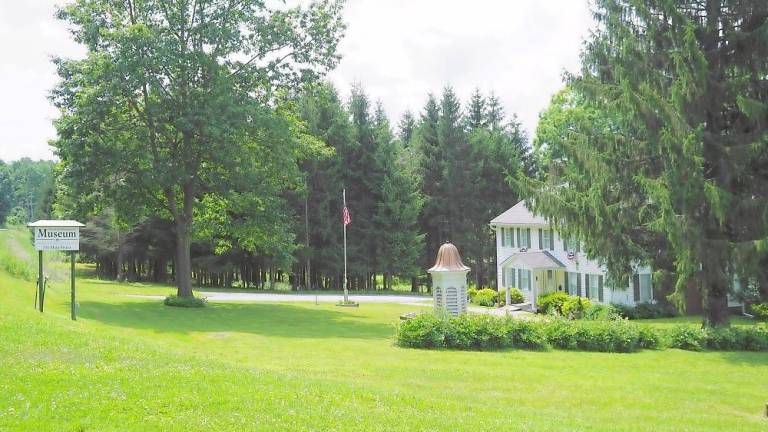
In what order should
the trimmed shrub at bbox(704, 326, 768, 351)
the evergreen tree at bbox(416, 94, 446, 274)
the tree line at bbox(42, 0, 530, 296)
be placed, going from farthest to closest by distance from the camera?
the evergreen tree at bbox(416, 94, 446, 274) < the tree line at bbox(42, 0, 530, 296) < the trimmed shrub at bbox(704, 326, 768, 351)

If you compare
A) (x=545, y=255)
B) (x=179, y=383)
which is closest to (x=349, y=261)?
(x=545, y=255)

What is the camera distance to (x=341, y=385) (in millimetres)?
11430

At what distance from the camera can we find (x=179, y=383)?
→ 33.2ft

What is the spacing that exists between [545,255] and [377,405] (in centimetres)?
3205

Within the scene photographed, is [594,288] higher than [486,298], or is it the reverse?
[594,288]

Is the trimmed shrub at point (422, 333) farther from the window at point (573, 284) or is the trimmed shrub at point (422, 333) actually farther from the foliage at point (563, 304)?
the window at point (573, 284)

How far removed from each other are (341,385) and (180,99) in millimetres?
23216

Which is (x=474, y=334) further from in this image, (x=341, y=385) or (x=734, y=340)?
(x=734, y=340)

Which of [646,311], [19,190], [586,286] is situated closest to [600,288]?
[586,286]

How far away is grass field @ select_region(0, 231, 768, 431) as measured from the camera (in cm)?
869

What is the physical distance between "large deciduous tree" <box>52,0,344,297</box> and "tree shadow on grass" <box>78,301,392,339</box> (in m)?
3.62

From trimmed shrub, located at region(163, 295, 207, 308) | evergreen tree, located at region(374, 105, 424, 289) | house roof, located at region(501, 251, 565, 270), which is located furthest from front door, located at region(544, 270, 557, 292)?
trimmed shrub, located at region(163, 295, 207, 308)

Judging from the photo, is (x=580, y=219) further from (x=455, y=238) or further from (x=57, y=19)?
(x=455, y=238)

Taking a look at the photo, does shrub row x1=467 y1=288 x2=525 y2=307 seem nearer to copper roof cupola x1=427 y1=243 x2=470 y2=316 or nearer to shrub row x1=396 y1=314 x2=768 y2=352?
copper roof cupola x1=427 y1=243 x2=470 y2=316
